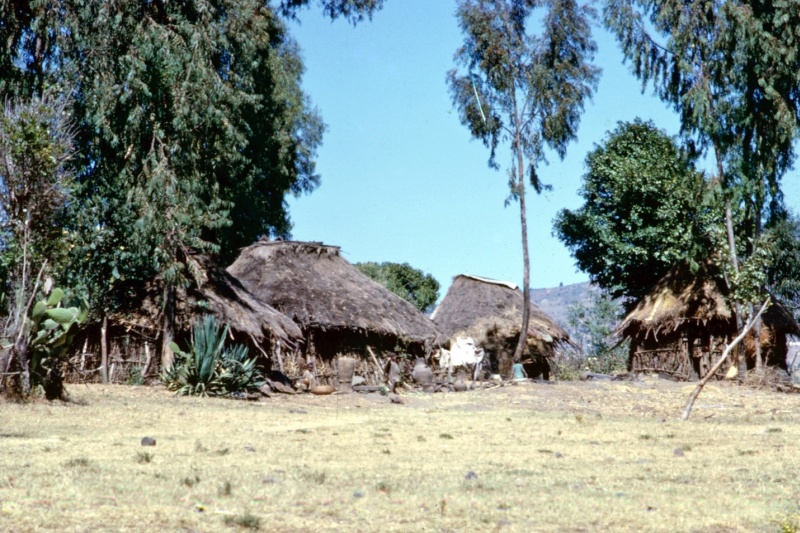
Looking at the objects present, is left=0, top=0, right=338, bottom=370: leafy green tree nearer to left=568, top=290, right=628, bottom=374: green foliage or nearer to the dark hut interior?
the dark hut interior

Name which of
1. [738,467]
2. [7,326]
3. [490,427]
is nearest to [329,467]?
[738,467]

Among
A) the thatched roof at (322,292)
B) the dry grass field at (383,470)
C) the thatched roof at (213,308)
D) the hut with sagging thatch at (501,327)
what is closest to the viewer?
the dry grass field at (383,470)

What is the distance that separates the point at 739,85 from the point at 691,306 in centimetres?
732

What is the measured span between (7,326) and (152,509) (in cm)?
1070

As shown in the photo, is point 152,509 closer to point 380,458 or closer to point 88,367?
point 380,458

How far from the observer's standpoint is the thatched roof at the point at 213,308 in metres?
24.0

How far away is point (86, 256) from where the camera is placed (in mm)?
25453

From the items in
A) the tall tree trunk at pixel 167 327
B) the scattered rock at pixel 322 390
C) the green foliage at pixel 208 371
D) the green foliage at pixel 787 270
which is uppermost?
the green foliage at pixel 787 270

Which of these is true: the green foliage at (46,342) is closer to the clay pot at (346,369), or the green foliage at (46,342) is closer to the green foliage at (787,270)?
the clay pot at (346,369)

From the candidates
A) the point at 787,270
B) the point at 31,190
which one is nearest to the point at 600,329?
the point at 787,270

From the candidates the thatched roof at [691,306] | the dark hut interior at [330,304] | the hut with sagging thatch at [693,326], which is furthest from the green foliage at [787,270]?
the dark hut interior at [330,304]

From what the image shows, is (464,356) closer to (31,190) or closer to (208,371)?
(208,371)

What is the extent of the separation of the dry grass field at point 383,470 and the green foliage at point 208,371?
90.7 inches

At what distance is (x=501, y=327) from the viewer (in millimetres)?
38094
